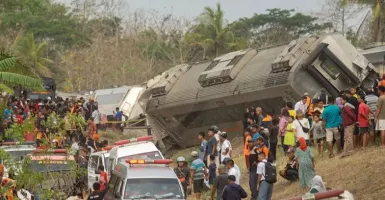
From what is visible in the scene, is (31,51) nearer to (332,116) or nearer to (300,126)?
(300,126)

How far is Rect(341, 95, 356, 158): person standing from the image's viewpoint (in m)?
22.8

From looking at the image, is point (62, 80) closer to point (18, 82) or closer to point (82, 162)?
point (82, 162)

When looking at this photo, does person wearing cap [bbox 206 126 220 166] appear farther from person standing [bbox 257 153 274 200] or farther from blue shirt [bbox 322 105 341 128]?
person standing [bbox 257 153 274 200]

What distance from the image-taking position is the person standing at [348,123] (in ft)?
74.6

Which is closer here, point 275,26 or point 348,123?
point 348,123

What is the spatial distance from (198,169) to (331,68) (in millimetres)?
7997

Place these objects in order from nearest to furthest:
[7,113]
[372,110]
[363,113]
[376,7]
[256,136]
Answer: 1. [363,113]
2. [372,110]
3. [256,136]
4. [7,113]
5. [376,7]

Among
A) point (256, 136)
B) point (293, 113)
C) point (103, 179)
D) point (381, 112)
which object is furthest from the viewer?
point (293, 113)

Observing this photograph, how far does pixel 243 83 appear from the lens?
32656mm

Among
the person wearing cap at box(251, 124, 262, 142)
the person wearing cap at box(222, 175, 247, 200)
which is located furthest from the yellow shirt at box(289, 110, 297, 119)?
the person wearing cap at box(222, 175, 247, 200)

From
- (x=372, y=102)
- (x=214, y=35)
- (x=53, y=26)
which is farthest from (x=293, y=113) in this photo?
(x=53, y=26)

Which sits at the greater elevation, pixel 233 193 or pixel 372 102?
pixel 372 102

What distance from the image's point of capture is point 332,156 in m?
24.1

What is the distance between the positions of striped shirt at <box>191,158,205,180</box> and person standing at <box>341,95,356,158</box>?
3.79 metres
